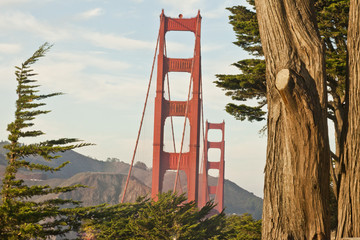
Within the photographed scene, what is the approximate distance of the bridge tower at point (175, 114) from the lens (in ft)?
122

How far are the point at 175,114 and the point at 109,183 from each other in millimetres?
64121

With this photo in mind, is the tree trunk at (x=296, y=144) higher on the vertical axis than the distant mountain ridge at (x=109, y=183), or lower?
higher

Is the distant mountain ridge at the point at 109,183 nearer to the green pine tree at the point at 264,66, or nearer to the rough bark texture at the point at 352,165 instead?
the green pine tree at the point at 264,66

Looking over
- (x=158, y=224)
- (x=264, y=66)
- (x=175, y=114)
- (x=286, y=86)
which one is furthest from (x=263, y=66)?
(x=175, y=114)

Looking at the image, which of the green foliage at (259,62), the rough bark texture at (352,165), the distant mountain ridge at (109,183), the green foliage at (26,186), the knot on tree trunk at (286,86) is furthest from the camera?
the distant mountain ridge at (109,183)

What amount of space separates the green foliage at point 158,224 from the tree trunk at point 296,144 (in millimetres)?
8804

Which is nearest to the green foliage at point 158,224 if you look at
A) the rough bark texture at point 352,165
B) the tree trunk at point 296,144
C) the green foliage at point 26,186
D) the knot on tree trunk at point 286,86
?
the green foliage at point 26,186

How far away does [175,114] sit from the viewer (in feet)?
126

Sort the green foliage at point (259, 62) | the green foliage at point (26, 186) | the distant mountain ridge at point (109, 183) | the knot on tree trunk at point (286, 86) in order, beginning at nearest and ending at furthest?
the knot on tree trunk at point (286, 86)
the green foliage at point (26, 186)
the green foliage at point (259, 62)
the distant mountain ridge at point (109, 183)

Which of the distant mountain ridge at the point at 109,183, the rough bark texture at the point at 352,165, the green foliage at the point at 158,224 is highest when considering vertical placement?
the rough bark texture at the point at 352,165

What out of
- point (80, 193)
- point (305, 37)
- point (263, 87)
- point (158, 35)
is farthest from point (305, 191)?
point (80, 193)

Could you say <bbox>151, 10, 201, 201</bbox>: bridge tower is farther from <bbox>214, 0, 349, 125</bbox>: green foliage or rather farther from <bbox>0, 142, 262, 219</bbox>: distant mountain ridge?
<bbox>0, 142, 262, 219</bbox>: distant mountain ridge

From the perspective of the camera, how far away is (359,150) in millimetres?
5156

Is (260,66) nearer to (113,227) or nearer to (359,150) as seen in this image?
(113,227)
